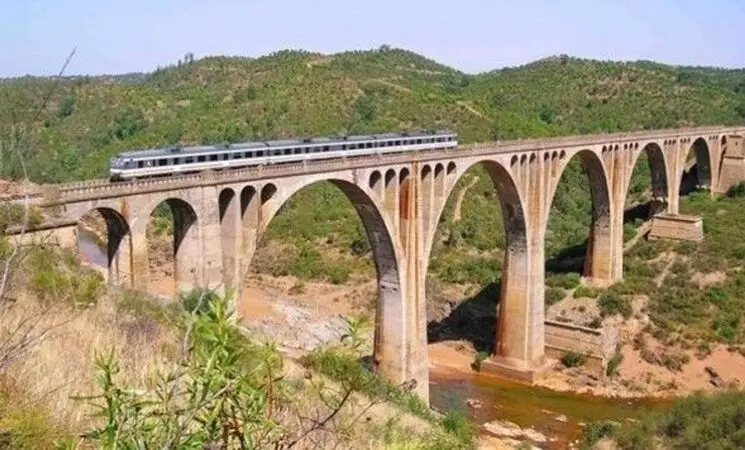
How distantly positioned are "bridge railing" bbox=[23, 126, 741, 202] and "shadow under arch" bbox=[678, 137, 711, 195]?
1213cm

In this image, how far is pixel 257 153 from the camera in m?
22.4

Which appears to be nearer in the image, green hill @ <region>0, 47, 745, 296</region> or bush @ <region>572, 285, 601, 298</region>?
bush @ <region>572, 285, 601, 298</region>

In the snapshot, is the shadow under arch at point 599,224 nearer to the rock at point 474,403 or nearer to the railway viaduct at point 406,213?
the railway viaduct at point 406,213

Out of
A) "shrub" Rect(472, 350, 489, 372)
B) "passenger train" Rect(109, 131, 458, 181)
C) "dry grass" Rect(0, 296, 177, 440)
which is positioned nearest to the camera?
"dry grass" Rect(0, 296, 177, 440)

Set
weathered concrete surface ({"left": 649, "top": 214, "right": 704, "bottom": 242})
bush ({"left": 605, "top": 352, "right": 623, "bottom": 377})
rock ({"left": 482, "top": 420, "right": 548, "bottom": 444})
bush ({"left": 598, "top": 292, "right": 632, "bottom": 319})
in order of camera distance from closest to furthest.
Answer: rock ({"left": 482, "top": 420, "right": 548, "bottom": 444}) < bush ({"left": 605, "top": 352, "right": 623, "bottom": 377}) < bush ({"left": 598, "top": 292, "right": 632, "bottom": 319}) < weathered concrete surface ({"left": 649, "top": 214, "right": 704, "bottom": 242})

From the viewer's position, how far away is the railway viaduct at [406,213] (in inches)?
696

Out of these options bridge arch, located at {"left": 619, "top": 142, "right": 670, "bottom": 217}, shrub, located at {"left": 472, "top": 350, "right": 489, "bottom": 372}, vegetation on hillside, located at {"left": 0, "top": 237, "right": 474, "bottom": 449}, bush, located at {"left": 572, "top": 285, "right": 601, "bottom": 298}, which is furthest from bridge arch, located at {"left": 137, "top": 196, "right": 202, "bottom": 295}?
bridge arch, located at {"left": 619, "top": 142, "right": 670, "bottom": 217}

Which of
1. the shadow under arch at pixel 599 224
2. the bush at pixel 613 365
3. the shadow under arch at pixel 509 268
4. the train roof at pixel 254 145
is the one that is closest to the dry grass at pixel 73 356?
the train roof at pixel 254 145

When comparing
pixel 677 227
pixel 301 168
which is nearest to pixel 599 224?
pixel 677 227

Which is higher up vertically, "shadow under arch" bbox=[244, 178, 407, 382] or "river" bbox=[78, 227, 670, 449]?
"shadow under arch" bbox=[244, 178, 407, 382]

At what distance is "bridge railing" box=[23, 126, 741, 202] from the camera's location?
1680cm

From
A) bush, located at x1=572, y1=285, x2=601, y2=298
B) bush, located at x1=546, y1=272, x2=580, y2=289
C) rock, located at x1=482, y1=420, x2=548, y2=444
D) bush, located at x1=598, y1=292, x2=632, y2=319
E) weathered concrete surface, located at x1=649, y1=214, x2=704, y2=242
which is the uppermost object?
weathered concrete surface, located at x1=649, y1=214, x2=704, y2=242

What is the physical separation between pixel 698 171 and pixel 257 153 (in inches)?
1532

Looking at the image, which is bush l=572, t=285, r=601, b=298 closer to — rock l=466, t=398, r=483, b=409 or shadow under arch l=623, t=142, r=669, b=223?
shadow under arch l=623, t=142, r=669, b=223
